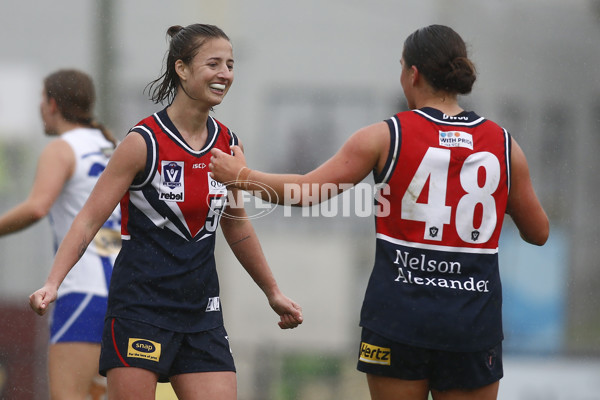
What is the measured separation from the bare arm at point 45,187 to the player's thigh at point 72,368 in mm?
596

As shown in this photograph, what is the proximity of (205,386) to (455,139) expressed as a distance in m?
1.20

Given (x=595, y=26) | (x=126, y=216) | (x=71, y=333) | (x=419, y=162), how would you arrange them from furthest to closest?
(x=595, y=26), (x=71, y=333), (x=126, y=216), (x=419, y=162)

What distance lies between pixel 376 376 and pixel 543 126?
692 cm

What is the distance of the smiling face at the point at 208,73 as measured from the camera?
292 centimetres

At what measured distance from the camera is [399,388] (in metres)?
2.72

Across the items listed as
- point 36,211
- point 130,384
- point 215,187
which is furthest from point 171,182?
point 36,211

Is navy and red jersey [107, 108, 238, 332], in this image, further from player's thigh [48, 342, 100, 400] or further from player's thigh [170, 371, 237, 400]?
player's thigh [48, 342, 100, 400]

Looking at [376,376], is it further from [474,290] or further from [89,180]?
[89,180]

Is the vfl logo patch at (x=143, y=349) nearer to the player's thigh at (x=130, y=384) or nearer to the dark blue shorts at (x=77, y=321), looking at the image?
the player's thigh at (x=130, y=384)

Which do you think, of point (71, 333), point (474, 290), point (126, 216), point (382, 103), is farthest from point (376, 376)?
point (382, 103)

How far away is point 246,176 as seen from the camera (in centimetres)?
276

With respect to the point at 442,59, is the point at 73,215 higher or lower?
lower

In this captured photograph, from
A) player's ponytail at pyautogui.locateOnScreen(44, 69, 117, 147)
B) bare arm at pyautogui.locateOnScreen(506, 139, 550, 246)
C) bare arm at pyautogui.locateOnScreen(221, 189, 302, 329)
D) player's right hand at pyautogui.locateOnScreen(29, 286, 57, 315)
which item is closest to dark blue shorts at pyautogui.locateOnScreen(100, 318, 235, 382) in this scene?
player's right hand at pyautogui.locateOnScreen(29, 286, 57, 315)

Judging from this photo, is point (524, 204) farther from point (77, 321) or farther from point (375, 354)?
point (77, 321)
